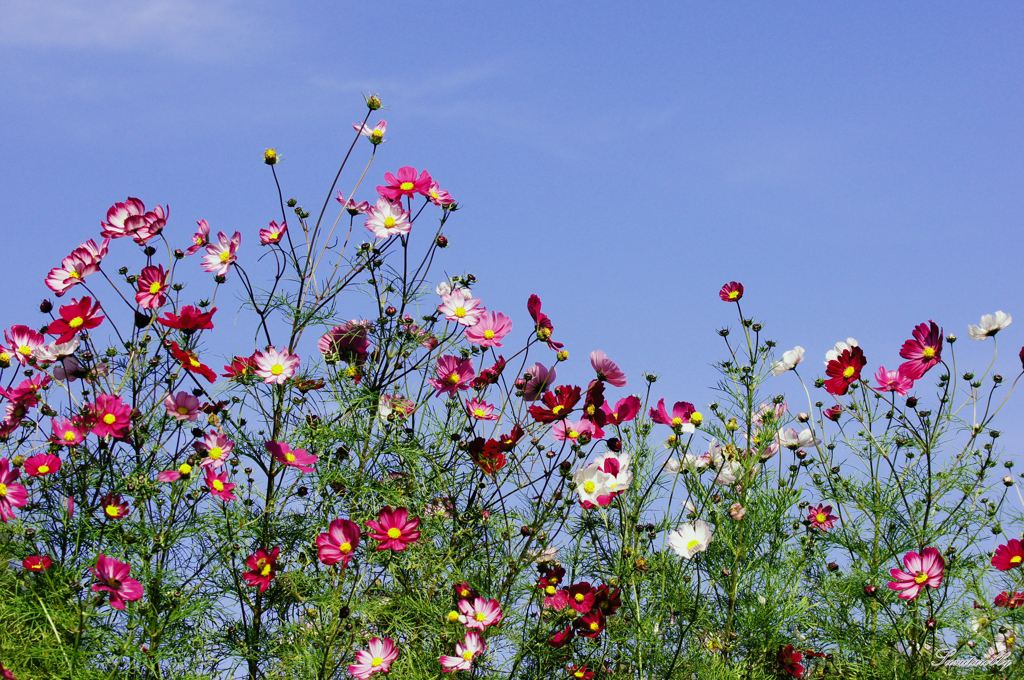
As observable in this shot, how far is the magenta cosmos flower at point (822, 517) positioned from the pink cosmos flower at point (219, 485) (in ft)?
5.55

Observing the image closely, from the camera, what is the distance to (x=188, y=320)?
81.8 inches

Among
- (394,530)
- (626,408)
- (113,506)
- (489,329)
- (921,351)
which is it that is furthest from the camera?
(921,351)

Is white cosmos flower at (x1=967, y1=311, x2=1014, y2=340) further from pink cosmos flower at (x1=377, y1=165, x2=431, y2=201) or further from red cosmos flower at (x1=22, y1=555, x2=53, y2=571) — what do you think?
red cosmos flower at (x1=22, y1=555, x2=53, y2=571)

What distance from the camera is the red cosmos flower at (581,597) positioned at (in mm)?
1990

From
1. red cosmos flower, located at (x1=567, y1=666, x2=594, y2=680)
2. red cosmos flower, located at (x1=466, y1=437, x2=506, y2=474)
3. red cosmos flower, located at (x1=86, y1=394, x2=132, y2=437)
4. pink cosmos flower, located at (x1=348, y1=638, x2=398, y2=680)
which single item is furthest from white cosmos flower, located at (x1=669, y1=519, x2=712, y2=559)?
red cosmos flower, located at (x1=86, y1=394, x2=132, y2=437)

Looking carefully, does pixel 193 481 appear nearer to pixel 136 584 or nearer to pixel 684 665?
pixel 136 584

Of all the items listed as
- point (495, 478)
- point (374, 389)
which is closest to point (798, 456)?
point (495, 478)

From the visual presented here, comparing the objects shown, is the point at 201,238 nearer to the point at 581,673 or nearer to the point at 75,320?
the point at 75,320

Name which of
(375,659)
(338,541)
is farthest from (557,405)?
(375,659)

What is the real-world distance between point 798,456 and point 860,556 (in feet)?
1.20

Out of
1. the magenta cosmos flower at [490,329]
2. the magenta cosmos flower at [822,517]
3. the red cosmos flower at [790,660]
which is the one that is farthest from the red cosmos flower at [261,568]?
the magenta cosmos flower at [822,517]

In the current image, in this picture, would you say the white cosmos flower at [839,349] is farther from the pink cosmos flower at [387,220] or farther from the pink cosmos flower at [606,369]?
the pink cosmos flower at [387,220]

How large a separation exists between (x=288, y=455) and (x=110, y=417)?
417 mm

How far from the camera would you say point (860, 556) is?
2471 mm
